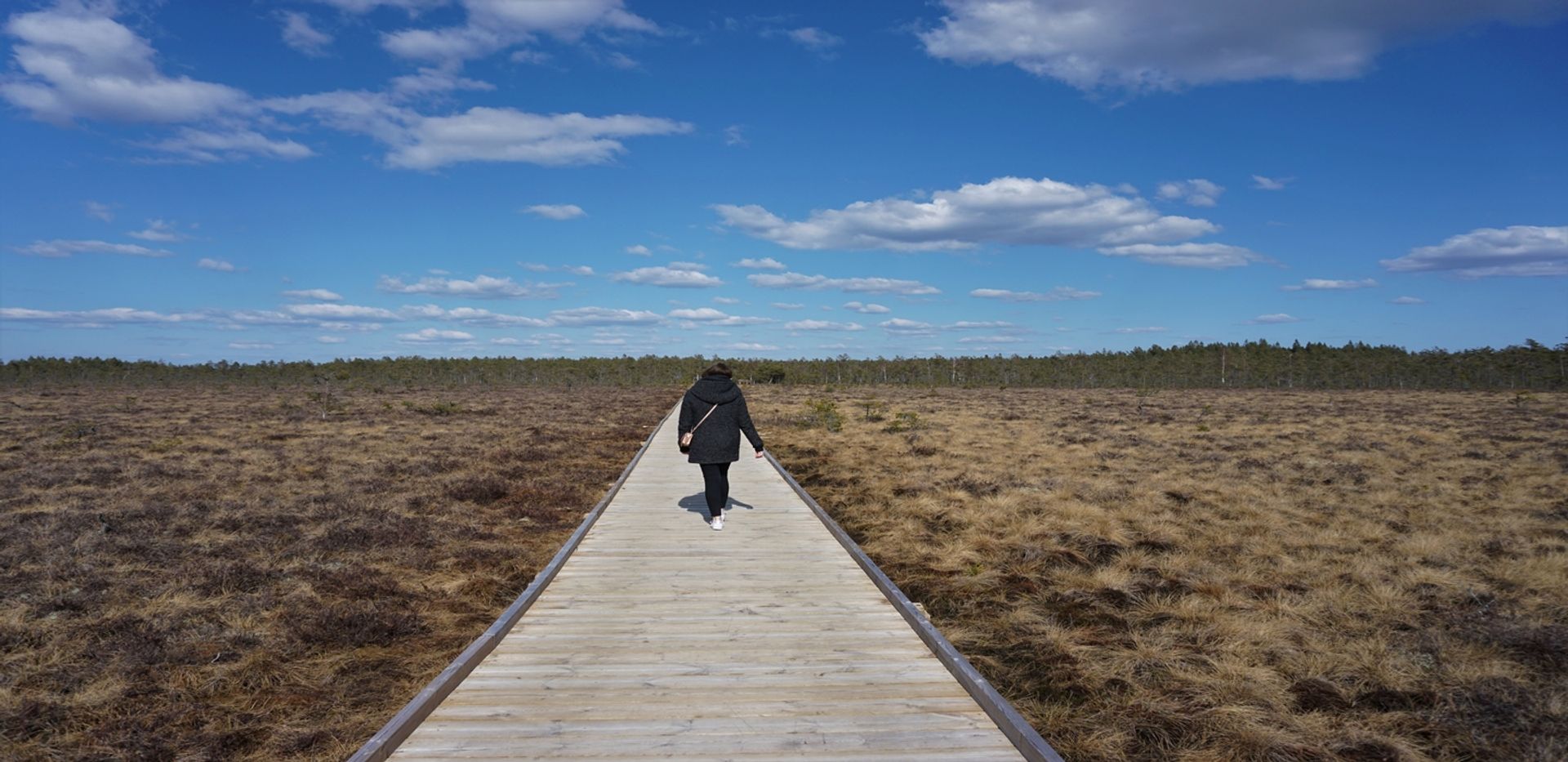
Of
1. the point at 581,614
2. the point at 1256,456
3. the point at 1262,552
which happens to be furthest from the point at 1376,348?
the point at 581,614

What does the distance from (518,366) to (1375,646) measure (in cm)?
10182

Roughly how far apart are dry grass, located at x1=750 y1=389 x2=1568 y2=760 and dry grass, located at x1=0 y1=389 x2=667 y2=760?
4702mm

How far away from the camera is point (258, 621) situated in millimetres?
6926

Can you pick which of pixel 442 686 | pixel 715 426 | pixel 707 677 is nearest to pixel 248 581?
pixel 715 426

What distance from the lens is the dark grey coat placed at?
902 cm

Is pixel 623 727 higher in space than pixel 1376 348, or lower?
lower

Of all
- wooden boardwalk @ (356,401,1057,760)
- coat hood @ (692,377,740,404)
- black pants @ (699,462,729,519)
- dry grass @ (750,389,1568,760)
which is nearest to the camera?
wooden boardwalk @ (356,401,1057,760)

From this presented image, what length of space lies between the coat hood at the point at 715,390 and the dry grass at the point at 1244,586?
9.15 feet

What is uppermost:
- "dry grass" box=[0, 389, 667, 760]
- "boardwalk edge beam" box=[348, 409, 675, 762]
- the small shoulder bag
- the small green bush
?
the small shoulder bag

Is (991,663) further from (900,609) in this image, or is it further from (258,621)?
(258,621)

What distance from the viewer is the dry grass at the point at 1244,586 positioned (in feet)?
16.5

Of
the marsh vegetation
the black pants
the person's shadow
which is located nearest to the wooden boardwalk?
the marsh vegetation

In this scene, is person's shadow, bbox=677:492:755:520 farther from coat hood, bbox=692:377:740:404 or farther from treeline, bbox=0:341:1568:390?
treeline, bbox=0:341:1568:390

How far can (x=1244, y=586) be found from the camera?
8203 millimetres
